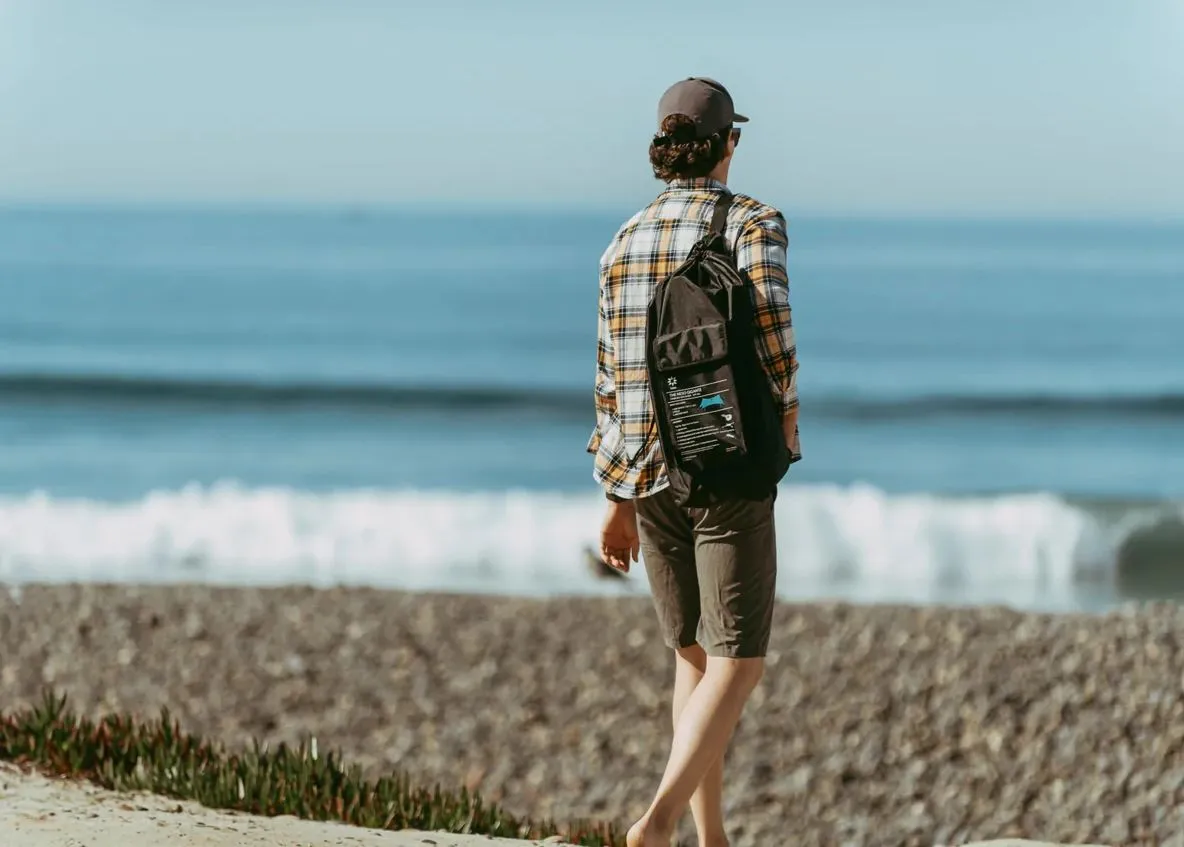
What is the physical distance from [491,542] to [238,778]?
1009cm

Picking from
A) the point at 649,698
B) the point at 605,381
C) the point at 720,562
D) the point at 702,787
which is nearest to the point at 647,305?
the point at 605,381

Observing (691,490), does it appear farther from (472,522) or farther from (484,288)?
(484,288)

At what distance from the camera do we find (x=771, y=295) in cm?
362

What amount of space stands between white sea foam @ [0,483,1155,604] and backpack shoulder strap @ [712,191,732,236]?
9.60 meters


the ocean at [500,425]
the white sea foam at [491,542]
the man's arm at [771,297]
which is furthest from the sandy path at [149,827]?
the white sea foam at [491,542]

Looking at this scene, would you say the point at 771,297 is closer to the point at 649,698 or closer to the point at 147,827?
the point at 147,827

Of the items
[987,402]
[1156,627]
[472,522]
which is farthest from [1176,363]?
[1156,627]

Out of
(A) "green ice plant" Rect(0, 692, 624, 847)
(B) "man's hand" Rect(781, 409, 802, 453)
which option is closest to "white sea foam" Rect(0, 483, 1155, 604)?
(A) "green ice plant" Rect(0, 692, 624, 847)

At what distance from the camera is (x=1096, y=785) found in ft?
23.9

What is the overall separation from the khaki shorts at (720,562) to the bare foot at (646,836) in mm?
460

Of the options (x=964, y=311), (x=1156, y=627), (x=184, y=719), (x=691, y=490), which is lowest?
(x=184, y=719)

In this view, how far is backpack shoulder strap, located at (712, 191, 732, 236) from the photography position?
3713 millimetres

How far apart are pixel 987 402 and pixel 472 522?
15692mm

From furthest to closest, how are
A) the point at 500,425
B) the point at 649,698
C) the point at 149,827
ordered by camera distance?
the point at 500,425 < the point at 649,698 < the point at 149,827
